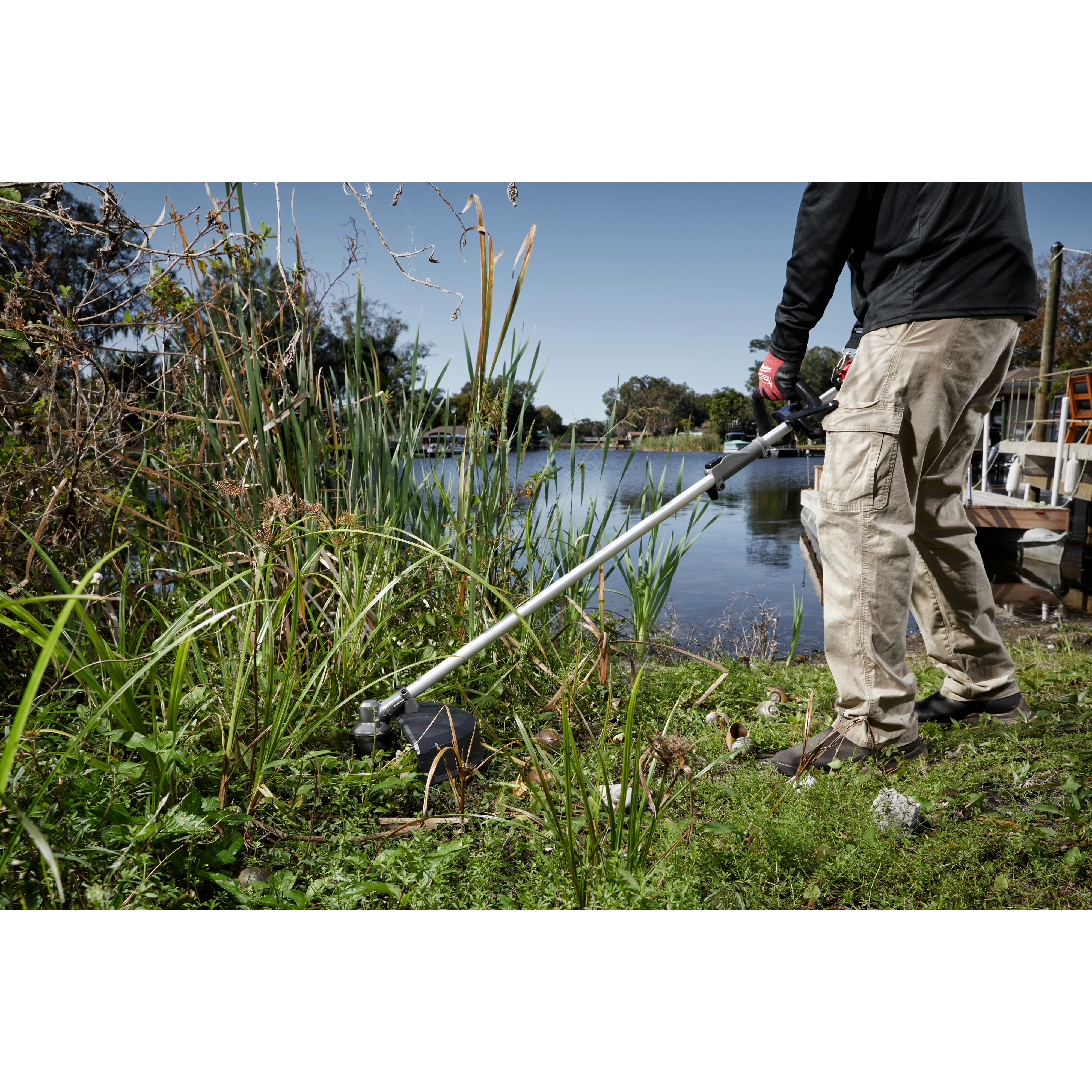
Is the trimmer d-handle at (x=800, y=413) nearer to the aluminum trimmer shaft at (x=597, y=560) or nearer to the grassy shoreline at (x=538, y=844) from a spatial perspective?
the aluminum trimmer shaft at (x=597, y=560)

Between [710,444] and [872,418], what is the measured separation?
486 cm

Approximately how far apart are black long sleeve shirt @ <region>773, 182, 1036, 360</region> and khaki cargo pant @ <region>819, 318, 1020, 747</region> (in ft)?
0.17

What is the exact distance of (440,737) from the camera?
178 centimetres

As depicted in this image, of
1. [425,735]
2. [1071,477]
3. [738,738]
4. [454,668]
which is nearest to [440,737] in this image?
[425,735]

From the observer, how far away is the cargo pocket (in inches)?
72.6

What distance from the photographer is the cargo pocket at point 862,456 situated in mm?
1845

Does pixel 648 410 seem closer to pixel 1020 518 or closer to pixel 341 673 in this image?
pixel 341 673

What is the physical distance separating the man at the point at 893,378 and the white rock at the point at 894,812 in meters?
0.22

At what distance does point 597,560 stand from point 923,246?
119cm

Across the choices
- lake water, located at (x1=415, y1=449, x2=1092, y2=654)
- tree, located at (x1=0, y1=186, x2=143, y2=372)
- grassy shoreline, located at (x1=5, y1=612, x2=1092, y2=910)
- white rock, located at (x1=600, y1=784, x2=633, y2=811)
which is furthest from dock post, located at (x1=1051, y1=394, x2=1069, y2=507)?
tree, located at (x1=0, y1=186, x2=143, y2=372)

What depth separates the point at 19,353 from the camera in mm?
2057

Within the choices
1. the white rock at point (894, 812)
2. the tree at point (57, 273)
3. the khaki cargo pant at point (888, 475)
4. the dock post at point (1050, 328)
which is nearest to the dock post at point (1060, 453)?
the dock post at point (1050, 328)

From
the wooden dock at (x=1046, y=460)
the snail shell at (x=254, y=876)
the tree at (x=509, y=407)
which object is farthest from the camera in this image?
the wooden dock at (x=1046, y=460)
